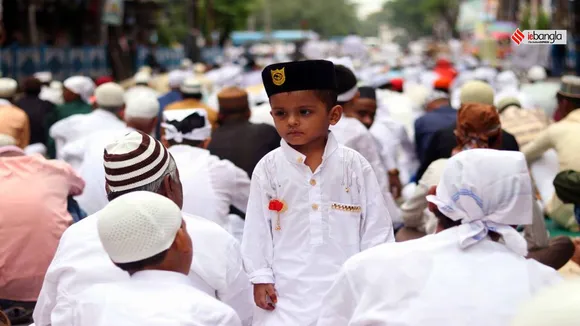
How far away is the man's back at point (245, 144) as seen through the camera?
6898mm

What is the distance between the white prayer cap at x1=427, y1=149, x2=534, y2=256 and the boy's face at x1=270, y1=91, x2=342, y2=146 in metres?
1.03

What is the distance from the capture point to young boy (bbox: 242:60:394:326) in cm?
412

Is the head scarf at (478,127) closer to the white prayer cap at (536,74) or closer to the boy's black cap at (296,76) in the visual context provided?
the boy's black cap at (296,76)

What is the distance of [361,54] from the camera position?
87.1 feet

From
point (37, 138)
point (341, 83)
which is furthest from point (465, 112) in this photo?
point (37, 138)

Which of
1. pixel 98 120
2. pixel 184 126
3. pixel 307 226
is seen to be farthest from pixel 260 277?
pixel 98 120

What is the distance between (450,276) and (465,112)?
2.94 m

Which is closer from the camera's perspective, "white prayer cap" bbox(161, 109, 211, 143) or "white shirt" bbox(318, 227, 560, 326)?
"white shirt" bbox(318, 227, 560, 326)

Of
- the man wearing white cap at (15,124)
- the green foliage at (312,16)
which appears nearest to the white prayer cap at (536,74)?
the man wearing white cap at (15,124)

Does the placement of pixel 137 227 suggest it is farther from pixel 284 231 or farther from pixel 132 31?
pixel 132 31

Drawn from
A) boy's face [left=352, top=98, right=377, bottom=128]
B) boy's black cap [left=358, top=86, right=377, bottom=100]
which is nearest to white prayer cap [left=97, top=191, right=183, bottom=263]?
boy's face [left=352, top=98, right=377, bottom=128]

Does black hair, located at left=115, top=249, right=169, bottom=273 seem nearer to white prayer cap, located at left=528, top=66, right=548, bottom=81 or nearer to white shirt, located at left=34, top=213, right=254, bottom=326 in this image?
Answer: white shirt, located at left=34, top=213, right=254, bottom=326

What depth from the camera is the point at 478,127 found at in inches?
229

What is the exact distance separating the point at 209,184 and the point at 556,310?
14.1ft
